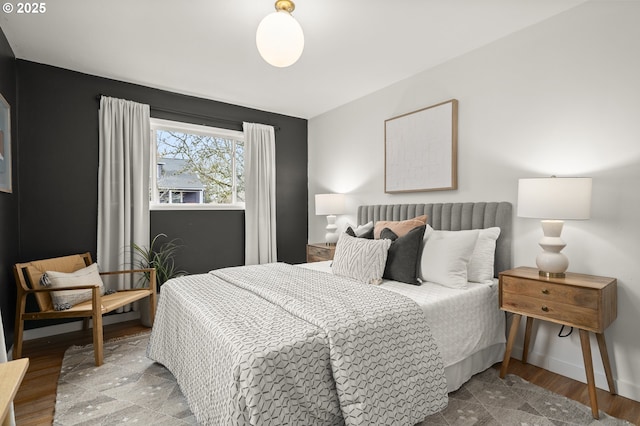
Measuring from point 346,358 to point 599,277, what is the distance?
6.02ft

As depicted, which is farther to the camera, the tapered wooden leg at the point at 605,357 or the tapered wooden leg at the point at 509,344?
the tapered wooden leg at the point at 509,344

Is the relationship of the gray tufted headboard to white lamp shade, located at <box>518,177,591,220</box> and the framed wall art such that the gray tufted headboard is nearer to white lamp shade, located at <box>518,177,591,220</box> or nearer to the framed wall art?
white lamp shade, located at <box>518,177,591,220</box>

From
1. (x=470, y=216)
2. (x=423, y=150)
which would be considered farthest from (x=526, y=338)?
(x=423, y=150)

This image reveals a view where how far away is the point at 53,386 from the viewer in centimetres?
220

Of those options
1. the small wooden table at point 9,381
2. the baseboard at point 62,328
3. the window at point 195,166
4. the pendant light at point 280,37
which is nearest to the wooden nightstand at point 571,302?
the pendant light at point 280,37

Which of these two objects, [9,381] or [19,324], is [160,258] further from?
[9,381]

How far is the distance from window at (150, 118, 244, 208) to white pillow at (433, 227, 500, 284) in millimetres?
2967

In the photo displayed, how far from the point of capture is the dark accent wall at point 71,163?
3.05 m

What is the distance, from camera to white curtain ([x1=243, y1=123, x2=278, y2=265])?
4312 mm

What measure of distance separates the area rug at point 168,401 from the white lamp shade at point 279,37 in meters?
2.18

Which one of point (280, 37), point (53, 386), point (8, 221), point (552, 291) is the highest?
point (280, 37)

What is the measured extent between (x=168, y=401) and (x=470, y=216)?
8.58 feet

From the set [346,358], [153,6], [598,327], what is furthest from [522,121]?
[153,6]

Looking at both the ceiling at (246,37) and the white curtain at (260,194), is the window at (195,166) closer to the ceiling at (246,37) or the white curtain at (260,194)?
the white curtain at (260,194)
